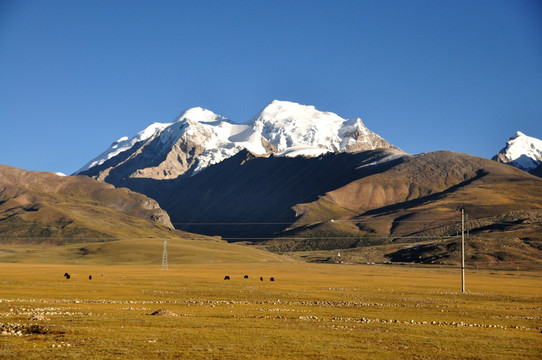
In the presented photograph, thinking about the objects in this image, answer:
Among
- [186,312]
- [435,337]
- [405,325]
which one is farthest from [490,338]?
[186,312]

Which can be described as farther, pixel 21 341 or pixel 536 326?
pixel 536 326

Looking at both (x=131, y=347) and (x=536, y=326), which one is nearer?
(x=131, y=347)

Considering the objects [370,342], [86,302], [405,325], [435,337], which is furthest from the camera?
[86,302]

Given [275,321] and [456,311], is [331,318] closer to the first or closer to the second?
[275,321]

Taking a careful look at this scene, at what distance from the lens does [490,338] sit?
40812 mm

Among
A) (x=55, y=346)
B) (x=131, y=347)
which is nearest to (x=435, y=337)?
(x=131, y=347)

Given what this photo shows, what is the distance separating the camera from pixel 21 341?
109 ft

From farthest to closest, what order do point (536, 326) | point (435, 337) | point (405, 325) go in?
point (536, 326), point (405, 325), point (435, 337)

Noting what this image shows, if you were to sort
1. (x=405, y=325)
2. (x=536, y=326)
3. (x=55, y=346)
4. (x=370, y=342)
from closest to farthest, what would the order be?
(x=55, y=346), (x=370, y=342), (x=405, y=325), (x=536, y=326)

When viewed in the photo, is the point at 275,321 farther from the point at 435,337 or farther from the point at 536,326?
the point at 536,326

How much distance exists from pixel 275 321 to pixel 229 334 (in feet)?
28.5

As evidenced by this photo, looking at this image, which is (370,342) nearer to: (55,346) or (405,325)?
(405,325)

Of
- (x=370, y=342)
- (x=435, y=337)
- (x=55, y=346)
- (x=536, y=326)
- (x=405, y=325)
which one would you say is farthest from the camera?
(x=536, y=326)

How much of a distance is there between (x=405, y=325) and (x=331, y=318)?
6673mm
